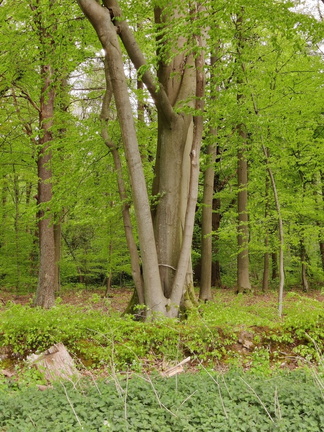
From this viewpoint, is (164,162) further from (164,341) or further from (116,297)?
(116,297)

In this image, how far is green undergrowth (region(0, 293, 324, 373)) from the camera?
501 centimetres

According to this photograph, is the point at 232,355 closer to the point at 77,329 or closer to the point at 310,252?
the point at 77,329

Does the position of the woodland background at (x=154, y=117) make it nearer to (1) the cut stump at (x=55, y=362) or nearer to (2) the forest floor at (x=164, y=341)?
(2) the forest floor at (x=164, y=341)

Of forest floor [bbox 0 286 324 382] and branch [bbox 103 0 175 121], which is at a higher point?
branch [bbox 103 0 175 121]

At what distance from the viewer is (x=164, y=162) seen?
7.38m

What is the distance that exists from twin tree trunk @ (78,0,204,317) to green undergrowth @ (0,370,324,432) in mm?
2446

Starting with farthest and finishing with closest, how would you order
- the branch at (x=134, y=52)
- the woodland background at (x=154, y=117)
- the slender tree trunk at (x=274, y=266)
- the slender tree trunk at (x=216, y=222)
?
the slender tree trunk at (x=274, y=266) < the slender tree trunk at (x=216, y=222) < the woodland background at (x=154, y=117) < the branch at (x=134, y=52)

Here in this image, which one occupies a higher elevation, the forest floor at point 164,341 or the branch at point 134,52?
the branch at point 134,52

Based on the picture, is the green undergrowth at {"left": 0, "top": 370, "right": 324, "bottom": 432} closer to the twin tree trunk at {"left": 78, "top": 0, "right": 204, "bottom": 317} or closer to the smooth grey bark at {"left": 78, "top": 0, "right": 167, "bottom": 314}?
the twin tree trunk at {"left": 78, "top": 0, "right": 204, "bottom": 317}

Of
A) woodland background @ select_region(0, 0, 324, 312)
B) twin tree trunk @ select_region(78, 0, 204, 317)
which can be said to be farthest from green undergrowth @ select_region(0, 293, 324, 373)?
→ woodland background @ select_region(0, 0, 324, 312)

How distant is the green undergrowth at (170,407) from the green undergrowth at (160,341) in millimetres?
1335

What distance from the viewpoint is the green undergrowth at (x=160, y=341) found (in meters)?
5.01

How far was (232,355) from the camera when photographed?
5.23 meters

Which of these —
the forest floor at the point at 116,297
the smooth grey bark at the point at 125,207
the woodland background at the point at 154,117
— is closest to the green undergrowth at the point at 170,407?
the smooth grey bark at the point at 125,207
